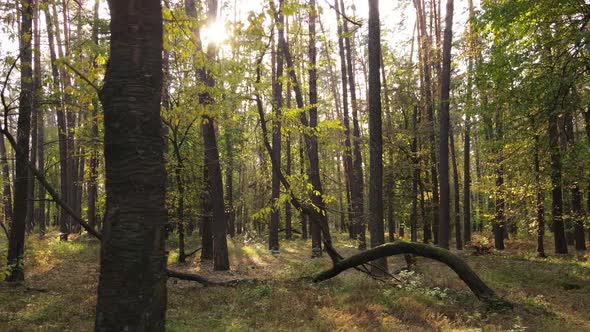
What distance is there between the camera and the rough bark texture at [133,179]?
2852 millimetres

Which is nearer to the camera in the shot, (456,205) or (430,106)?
(430,106)

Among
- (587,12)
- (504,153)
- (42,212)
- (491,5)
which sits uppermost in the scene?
(491,5)

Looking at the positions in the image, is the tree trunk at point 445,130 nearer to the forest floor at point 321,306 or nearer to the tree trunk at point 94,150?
the forest floor at point 321,306

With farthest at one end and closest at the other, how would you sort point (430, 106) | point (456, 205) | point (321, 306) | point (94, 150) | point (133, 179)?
point (456, 205) < point (430, 106) < point (94, 150) < point (321, 306) < point (133, 179)

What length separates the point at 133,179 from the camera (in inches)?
116

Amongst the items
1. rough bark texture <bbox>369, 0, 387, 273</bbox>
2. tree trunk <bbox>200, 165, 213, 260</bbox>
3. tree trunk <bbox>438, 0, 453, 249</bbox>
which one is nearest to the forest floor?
rough bark texture <bbox>369, 0, 387, 273</bbox>

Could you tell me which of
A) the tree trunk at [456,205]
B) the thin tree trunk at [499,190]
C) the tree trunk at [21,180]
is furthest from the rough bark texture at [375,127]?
the tree trunk at [456,205]

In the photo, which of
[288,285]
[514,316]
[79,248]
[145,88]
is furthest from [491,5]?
[79,248]

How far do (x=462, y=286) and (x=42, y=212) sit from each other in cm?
2878

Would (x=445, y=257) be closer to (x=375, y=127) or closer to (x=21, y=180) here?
(x=375, y=127)

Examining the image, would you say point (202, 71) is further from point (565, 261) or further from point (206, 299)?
point (565, 261)

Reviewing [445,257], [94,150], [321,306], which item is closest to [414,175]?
[445,257]

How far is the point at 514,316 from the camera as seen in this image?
24.2ft

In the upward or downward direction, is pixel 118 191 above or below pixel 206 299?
above
